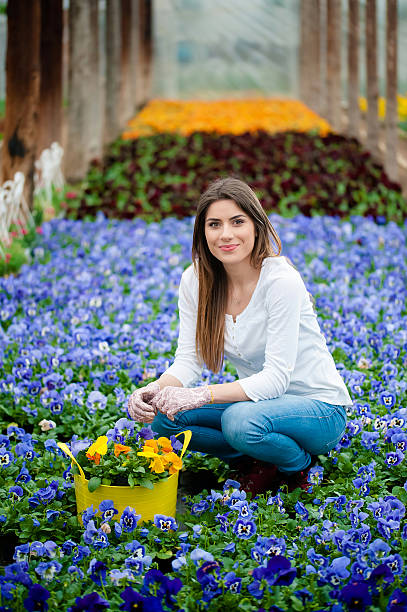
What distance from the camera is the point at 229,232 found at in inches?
98.8

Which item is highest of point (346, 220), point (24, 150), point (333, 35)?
point (333, 35)

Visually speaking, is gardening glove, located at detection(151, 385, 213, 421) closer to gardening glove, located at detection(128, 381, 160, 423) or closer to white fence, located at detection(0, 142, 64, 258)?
gardening glove, located at detection(128, 381, 160, 423)

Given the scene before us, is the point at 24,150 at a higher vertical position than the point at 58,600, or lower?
higher

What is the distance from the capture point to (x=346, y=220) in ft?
23.4

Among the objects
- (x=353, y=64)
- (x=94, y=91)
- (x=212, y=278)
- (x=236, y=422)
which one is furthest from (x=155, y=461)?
(x=353, y=64)

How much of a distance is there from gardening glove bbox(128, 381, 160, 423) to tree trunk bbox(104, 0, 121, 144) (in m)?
10.2

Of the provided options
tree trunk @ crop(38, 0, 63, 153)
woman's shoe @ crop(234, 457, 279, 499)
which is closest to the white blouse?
woman's shoe @ crop(234, 457, 279, 499)

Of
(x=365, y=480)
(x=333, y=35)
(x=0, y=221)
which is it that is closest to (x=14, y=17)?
(x=0, y=221)

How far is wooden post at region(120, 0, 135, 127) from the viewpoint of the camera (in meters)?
14.4

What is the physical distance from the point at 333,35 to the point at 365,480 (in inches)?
477

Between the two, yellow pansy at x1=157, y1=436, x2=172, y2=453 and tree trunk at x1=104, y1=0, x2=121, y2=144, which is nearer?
yellow pansy at x1=157, y1=436, x2=172, y2=453

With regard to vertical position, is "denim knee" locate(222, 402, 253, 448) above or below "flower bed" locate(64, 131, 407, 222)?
above

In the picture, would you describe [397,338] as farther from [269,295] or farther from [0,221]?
[0,221]

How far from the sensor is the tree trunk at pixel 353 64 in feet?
37.8
